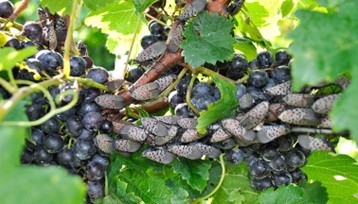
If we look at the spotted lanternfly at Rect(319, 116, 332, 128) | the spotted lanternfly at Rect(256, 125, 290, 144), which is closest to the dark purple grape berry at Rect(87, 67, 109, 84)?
the spotted lanternfly at Rect(256, 125, 290, 144)

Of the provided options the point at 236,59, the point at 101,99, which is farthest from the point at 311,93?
the point at 101,99

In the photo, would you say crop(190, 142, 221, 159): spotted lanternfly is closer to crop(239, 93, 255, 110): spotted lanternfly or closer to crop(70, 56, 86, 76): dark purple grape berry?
crop(239, 93, 255, 110): spotted lanternfly

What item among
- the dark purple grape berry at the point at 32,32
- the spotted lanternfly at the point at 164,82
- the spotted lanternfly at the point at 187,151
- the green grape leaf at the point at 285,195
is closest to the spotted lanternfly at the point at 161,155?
the spotted lanternfly at the point at 187,151

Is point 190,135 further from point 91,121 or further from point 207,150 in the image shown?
point 91,121

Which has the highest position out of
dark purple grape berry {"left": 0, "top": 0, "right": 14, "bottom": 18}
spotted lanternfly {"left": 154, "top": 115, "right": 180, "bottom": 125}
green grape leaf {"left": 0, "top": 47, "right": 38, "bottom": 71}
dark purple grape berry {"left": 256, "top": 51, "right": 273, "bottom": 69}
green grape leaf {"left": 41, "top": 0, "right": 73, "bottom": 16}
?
green grape leaf {"left": 0, "top": 47, "right": 38, "bottom": 71}

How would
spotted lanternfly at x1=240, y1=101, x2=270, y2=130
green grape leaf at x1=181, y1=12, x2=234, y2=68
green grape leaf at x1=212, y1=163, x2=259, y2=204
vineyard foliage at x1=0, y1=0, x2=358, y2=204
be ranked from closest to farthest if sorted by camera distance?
vineyard foliage at x1=0, y1=0, x2=358, y2=204 < spotted lanternfly at x1=240, y1=101, x2=270, y2=130 < green grape leaf at x1=181, y1=12, x2=234, y2=68 < green grape leaf at x1=212, y1=163, x2=259, y2=204

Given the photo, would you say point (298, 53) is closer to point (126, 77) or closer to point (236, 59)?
point (236, 59)

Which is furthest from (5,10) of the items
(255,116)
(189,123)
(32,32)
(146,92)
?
(255,116)
